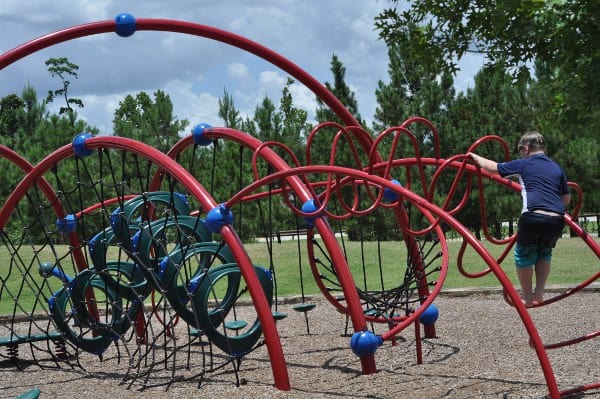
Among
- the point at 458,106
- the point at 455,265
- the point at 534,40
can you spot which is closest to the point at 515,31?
the point at 534,40

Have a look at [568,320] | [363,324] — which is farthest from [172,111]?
[363,324]

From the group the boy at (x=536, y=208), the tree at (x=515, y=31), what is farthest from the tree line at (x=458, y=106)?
the boy at (x=536, y=208)

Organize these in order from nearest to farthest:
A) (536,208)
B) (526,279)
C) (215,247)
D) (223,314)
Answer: (536,208), (526,279), (223,314), (215,247)

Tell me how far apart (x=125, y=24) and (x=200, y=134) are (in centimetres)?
114

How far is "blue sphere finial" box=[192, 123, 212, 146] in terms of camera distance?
663cm

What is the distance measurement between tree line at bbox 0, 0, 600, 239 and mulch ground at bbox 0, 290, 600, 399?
9.87 feet

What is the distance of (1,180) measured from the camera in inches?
736

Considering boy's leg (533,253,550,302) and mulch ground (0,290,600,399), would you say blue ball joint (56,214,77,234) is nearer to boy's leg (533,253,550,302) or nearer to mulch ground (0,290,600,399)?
mulch ground (0,290,600,399)

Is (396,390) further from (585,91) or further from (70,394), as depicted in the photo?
(585,91)

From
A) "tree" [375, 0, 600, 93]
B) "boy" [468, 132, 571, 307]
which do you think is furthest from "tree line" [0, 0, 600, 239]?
"boy" [468, 132, 571, 307]

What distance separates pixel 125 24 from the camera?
681 centimetres

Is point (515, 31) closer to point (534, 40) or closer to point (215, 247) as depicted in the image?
point (534, 40)

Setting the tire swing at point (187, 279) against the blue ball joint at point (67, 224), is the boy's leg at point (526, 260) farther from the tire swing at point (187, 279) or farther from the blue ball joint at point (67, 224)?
the blue ball joint at point (67, 224)

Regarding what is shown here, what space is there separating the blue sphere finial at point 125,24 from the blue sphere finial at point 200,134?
39.5 inches
